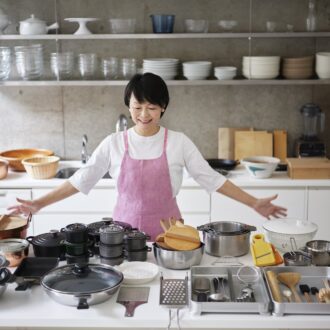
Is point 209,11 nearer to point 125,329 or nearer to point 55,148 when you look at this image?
point 55,148

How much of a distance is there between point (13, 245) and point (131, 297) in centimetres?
63

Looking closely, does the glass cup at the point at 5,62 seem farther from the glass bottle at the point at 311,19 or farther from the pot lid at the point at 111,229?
the pot lid at the point at 111,229

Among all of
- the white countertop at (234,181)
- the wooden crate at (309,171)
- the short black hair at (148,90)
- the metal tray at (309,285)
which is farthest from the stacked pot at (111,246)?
the wooden crate at (309,171)

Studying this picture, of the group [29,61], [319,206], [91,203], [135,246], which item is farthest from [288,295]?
[29,61]

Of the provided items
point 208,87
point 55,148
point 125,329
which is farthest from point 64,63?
point 125,329

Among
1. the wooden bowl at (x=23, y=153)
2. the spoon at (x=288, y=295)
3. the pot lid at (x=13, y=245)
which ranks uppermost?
the wooden bowl at (x=23, y=153)

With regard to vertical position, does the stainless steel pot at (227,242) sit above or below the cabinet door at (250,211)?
above

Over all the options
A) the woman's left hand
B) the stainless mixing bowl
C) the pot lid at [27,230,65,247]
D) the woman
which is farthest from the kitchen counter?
the woman

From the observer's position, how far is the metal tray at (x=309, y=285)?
213cm

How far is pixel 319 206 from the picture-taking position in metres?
4.47

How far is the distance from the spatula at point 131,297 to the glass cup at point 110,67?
268 centimetres

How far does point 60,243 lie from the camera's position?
2.62 metres

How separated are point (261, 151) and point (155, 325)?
3047 millimetres

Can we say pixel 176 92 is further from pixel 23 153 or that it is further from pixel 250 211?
pixel 23 153
